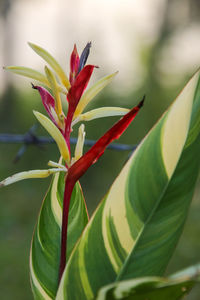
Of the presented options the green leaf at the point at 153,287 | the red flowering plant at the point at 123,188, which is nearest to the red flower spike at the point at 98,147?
the red flowering plant at the point at 123,188

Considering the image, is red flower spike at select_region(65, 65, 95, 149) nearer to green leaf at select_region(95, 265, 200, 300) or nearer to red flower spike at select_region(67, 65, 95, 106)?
red flower spike at select_region(67, 65, 95, 106)

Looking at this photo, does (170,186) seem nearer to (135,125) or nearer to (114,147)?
(114,147)

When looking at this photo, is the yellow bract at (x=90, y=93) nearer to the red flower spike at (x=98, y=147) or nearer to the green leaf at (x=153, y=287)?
the red flower spike at (x=98, y=147)

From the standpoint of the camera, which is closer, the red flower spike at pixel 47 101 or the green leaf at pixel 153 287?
the green leaf at pixel 153 287

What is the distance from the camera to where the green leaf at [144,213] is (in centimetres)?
38

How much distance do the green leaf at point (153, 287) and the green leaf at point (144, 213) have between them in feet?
0.22

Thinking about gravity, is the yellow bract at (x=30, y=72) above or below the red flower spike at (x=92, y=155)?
above

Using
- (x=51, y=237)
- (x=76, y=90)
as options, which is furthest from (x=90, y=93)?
(x=51, y=237)

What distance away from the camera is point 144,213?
0.39 meters

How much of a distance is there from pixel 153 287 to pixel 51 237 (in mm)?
189

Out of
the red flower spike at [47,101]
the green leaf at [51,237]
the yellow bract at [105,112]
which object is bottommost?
the green leaf at [51,237]

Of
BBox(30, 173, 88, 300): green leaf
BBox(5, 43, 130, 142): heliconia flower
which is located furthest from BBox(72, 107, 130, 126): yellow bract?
BBox(30, 173, 88, 300): green leaf

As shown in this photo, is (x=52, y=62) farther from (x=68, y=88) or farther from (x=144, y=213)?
(x=144, y=213)

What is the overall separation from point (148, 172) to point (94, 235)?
7cm
